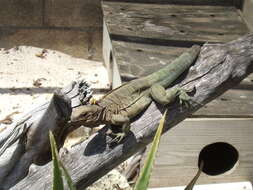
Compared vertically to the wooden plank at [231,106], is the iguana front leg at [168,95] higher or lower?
higher

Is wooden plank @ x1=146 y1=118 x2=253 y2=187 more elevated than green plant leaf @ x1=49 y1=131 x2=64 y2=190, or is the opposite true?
green plant leaf @ x1=49 y1=131 x2=64 y2=190

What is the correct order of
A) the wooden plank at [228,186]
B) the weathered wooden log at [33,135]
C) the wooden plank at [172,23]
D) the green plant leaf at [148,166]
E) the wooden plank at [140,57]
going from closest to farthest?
the green plant leaf at [148,166] < the weathered wooden log at [33,135] < the wooden plank at [140,57] < the wooden plank at [228,186] < the wooden plank at [172,23]

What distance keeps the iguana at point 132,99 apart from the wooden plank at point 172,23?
1616mm

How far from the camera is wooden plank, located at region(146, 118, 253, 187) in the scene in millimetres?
3516

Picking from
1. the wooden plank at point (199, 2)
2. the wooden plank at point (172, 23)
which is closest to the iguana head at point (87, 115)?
the wooden plank at point (172, 23)

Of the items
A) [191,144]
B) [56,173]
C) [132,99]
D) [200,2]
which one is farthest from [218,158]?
[56,173]

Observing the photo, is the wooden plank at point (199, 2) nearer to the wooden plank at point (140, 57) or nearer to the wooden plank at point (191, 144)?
the wooden plank at point (140, 57)

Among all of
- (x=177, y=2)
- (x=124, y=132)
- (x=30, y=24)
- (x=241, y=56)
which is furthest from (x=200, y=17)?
(x=124, y=132)

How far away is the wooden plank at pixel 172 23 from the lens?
4102 millimetres

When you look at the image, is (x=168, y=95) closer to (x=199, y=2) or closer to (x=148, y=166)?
(x=148, y=166)

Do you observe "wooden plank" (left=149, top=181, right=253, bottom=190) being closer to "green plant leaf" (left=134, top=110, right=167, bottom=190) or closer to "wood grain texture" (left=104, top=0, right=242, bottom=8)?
"wood grain texture" (left=104, top=0, right=242, bottom=8)

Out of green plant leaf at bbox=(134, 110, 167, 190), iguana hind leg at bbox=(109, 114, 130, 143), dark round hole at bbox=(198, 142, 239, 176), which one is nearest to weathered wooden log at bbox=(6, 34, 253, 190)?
iguana hind leg at bbox=(109, 114, 130, 143)

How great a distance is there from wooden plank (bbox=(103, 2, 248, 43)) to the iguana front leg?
5.92 ft

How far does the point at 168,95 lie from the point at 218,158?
2.09 meters
